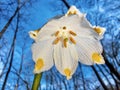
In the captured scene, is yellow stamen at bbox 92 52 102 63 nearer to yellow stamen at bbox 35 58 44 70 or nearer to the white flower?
the white flower

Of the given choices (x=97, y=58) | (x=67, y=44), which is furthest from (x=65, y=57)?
(x=97, y=58)

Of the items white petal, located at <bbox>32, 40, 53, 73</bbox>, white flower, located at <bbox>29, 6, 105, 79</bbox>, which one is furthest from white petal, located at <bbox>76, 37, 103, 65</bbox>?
white petal, located at <bbox>32, 40, 53, 73</bbox>

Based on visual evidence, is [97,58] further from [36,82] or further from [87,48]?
[36,82]

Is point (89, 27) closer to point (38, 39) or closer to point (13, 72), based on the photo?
point (38, 39)

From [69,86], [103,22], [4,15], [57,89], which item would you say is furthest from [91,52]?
[57,89]

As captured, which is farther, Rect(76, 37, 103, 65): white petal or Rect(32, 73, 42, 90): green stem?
Rect(76, 37, 103, 65): white petal

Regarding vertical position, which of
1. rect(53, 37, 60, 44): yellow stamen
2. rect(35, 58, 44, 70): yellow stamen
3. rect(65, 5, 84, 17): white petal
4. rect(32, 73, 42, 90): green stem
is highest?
rect(65, 5, 84, 17): white petal
